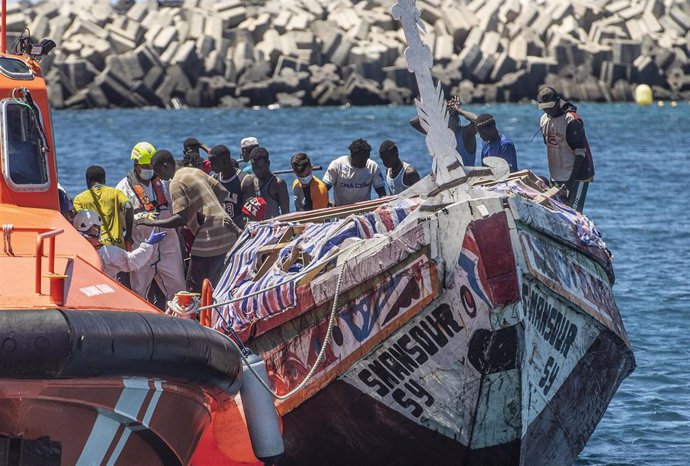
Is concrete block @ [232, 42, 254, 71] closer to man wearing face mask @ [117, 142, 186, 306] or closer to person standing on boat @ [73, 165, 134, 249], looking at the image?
man wearing face mask @ [117, 142, 186, 306]

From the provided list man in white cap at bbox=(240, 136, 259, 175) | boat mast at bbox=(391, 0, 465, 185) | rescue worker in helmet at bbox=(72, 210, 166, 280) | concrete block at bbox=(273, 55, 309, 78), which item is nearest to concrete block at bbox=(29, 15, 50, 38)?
concrete block at bbox=(273, 55, 309, 78)

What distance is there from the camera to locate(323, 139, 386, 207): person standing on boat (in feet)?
42.7

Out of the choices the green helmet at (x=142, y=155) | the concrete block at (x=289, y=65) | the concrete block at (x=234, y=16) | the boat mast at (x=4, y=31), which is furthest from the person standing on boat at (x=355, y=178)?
the concrete block at (x=234, y=16)

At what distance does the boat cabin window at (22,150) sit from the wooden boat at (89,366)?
0.46 meters

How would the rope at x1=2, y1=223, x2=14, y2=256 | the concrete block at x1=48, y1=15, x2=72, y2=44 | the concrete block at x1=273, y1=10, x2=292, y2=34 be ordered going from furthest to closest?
the concrete block at x1=273, y1=10, x2=292, y2=34, the concrete block at x1=48, y1=15, x2=72, y2=44, the rope at x1=2, y1=223, x2=14, y2=256

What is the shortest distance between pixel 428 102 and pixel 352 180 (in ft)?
12.8

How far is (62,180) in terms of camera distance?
3178 centimetres

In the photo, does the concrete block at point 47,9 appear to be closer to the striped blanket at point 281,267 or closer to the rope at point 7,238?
the striped blanket at point 281,267

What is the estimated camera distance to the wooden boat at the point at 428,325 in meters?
9.15

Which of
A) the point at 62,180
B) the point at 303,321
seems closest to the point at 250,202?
the point at 303,321

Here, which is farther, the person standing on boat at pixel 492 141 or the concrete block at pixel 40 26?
the concrete block at pixel 40 26

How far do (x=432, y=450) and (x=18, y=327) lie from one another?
331 centimetres

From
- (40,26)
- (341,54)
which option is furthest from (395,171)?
(40,26)

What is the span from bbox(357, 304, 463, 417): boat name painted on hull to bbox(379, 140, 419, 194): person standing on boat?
3.50 metres
